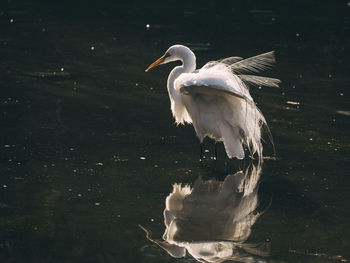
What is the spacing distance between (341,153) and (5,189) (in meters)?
3.48

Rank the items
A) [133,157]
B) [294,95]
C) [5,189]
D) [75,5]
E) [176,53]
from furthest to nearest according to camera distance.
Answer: [75,5]
[294,95]
[176,53]
[133,157]
[5,189]

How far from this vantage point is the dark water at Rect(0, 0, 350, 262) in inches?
216

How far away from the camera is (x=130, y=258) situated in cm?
506

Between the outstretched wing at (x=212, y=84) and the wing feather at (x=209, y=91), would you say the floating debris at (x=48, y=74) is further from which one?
the wing feather at (x=209, y=91)

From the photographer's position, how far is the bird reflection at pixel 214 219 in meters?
5.23

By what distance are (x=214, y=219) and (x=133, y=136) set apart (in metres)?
2.33

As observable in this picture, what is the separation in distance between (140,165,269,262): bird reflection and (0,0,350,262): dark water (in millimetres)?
95

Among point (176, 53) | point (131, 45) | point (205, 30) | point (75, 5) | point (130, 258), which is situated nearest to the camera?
point (130, 258)

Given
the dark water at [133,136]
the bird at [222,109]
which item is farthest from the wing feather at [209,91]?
the dark water at [133,136]

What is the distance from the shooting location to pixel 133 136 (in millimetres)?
7973

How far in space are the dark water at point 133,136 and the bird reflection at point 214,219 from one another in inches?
3.7

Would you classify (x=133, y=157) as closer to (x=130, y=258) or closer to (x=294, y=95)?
Answer: (x=130, y=258)

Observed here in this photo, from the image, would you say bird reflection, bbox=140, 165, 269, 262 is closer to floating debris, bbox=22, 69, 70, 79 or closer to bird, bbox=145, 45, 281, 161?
bird, bbox=145, 45, 281, 161

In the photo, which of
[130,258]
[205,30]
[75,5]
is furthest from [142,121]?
[75,5]
